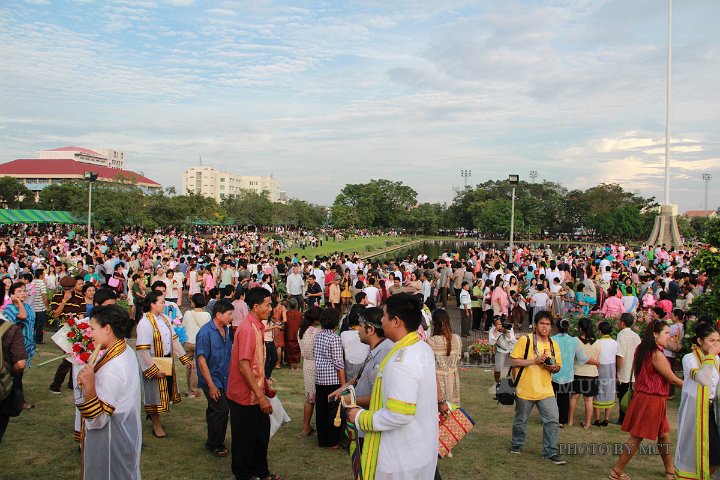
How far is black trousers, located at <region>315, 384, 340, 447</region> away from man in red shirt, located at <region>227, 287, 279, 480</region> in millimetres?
1005

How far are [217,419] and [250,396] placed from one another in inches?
42.3

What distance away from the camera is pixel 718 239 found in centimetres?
830

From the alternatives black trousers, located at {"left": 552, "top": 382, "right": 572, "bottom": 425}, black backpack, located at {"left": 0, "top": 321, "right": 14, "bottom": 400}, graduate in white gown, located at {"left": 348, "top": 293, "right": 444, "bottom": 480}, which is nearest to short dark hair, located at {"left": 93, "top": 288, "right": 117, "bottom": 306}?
black backpack, located at {"left": 0, "top": 321, "right": 14, "bottom": 400}

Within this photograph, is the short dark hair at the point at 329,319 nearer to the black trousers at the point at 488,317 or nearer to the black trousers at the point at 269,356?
the black trousers at the point at 269,356

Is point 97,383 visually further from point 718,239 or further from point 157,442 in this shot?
point 718,239

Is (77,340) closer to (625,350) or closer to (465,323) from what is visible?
(625,350)

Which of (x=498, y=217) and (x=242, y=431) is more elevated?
(x=498, y=217)

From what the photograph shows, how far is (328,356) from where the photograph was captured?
5621mm

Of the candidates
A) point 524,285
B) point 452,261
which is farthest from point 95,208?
point 524,285

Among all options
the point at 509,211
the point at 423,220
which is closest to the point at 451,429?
the point at 509,211

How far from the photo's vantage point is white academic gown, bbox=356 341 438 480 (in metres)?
2.92

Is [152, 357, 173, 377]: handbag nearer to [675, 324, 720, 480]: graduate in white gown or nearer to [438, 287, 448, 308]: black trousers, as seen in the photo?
[675, 324, 720, 480]: graduate in white gown

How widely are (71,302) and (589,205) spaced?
72323mm

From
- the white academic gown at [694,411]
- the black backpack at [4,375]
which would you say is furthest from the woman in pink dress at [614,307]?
the black backpack at [4,375]
